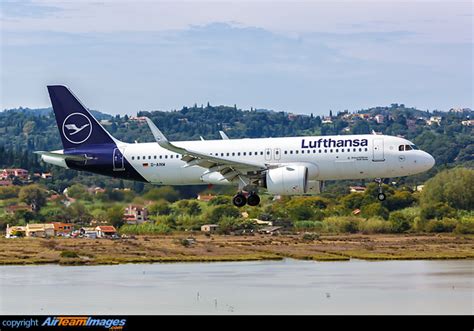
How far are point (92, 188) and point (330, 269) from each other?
17059mm

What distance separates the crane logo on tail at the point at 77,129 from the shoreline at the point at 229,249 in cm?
1802

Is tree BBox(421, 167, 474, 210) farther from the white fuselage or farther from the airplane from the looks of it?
the white fuselage

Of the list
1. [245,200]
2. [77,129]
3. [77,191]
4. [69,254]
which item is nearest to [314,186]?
[245,200]

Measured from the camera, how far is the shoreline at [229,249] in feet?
315

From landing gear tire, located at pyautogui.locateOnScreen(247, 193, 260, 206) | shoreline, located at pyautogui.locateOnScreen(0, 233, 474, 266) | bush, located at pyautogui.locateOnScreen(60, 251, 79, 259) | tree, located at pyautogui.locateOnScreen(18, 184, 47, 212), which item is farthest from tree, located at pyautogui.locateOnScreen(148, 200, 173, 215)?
landing gear tire, located at pyautogui.locateOnScreen(247, 193, 260, 206)

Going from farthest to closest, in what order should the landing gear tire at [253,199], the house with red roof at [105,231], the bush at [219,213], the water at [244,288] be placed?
the bush at [219,213] → the house with red roof at [105,231] → the landing gear tire at [253,199] → the water at [244,288]

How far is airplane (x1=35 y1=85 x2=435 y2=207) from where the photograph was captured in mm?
72188

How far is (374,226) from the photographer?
4542 inches

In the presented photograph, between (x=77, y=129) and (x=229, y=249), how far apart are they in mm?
27766

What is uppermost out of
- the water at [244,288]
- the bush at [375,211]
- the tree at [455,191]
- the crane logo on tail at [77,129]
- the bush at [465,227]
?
the crane logo on tail at [77,129]

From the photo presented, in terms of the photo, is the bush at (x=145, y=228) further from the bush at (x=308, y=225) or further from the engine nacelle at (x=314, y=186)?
the engine nacelle at (x=314, y=186)

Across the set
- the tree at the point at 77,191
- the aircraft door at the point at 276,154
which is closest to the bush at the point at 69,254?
the tree at the point at 77,191

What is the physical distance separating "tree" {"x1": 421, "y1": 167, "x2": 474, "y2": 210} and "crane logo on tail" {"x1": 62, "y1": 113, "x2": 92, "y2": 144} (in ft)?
154

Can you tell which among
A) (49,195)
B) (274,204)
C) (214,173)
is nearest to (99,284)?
(214,173)
